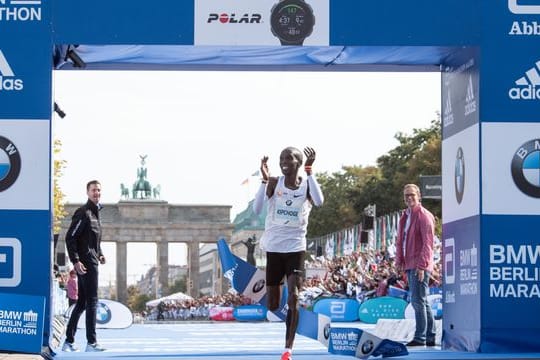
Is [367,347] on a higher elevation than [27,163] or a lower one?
lower

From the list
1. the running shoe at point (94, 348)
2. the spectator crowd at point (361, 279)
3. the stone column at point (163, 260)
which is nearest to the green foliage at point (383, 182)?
the stone column at point (163, 260)

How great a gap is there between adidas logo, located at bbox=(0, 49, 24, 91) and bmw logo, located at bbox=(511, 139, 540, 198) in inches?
197

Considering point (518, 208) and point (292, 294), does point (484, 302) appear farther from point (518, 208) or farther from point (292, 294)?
point (292, 294)

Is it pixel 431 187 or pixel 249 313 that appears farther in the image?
pixel 249 313

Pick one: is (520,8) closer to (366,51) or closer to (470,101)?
(470,101)

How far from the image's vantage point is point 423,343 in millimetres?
14156

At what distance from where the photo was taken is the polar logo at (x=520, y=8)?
12.2 metres

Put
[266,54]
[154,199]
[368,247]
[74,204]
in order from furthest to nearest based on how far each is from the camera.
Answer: [154,199]
[74,204]
[368,247]
[266,54]

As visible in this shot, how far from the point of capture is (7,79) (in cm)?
1192

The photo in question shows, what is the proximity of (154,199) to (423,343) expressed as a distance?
92.9 metres

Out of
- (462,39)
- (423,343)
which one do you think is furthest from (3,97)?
(423,343)

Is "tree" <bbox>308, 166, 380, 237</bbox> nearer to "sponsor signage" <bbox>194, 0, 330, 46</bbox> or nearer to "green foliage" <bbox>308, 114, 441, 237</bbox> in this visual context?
"green foliage" <bbox>308, 114, 441, 237</bbox>

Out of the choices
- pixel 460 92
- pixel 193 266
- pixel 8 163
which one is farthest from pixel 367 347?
pixel 193 266

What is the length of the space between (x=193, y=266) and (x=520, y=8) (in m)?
89.9
